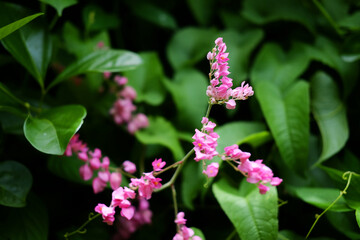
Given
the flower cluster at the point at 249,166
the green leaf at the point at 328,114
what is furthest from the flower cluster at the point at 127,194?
the green leaf at the point at 328,114

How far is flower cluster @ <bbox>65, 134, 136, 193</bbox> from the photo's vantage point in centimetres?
72

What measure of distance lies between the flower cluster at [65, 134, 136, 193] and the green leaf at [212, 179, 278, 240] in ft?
0.66

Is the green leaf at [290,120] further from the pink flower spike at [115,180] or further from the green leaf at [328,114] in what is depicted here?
the pink flower spike at [115,180]

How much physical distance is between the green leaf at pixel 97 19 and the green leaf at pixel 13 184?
0.49 m

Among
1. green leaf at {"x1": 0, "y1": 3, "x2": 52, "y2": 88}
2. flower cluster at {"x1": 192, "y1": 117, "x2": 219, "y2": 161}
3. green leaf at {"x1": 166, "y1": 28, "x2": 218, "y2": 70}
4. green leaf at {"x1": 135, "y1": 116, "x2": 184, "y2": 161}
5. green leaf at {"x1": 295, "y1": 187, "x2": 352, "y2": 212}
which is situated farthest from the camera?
green leaf at {"x1": 166, "y1": 28, "x2": 218, "y2": 70}

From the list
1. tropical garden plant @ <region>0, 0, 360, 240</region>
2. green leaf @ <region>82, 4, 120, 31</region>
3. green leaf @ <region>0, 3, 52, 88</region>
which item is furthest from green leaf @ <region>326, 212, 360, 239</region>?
green leaf @ <region>82, 4, 120, 31</region>

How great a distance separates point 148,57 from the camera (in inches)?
44.4

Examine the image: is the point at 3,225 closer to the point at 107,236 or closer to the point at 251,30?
the point at 107,236

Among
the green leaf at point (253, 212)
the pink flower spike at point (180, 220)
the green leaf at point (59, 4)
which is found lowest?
the green leaf at point (253, 212)

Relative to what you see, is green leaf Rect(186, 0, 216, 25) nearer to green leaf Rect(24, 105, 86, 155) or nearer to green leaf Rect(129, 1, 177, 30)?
green leaf Rect(129, 1, 177, 30)

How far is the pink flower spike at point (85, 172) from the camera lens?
0.73 metres

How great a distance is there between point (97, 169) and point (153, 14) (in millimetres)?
621

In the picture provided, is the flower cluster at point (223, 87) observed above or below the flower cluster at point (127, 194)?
above

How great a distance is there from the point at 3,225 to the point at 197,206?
0.47 m
